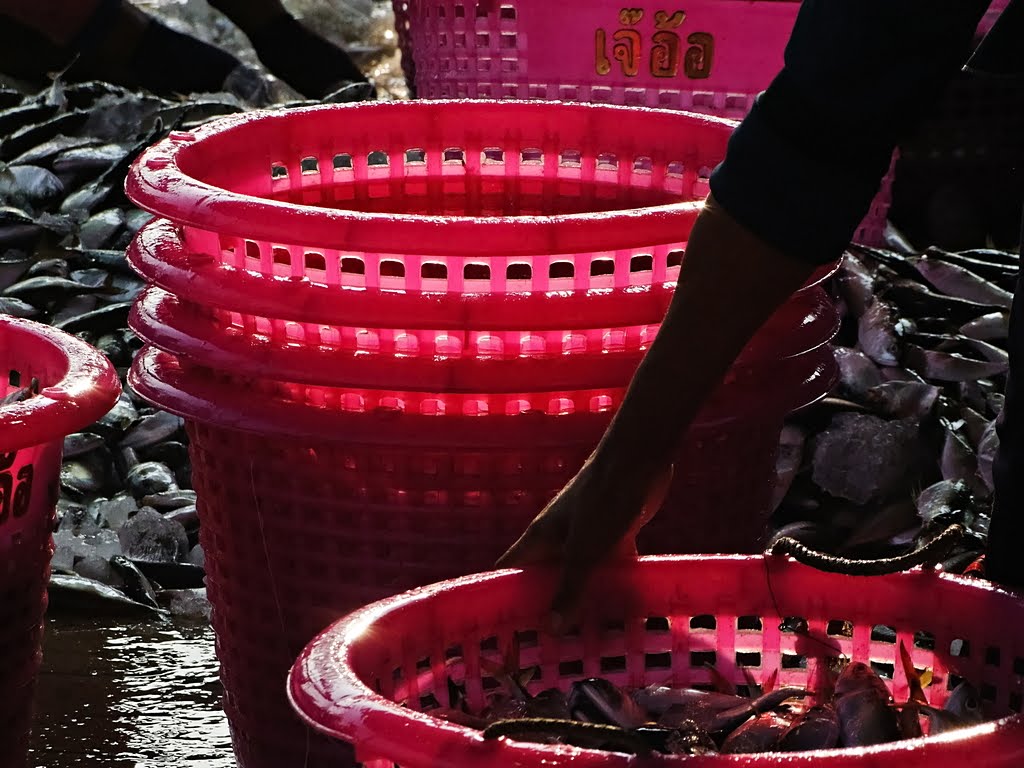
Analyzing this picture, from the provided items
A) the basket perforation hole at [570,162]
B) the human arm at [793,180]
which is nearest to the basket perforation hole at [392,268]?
the basket perforation hole at [570,162]

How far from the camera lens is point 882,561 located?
1816 millimetres

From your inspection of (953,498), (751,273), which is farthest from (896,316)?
(751,273)

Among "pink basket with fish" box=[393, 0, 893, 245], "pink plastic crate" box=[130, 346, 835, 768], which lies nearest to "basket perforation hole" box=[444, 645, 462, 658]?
"pink plastic crate" box=[130, 346, 835, 768]

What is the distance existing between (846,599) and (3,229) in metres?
4.19

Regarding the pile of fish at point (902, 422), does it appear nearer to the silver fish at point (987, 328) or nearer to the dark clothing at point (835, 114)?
the silver fish at point (987, 328)

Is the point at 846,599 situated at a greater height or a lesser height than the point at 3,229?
greater

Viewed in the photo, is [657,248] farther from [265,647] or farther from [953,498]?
[953,498]

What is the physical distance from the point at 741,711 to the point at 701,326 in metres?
0.54

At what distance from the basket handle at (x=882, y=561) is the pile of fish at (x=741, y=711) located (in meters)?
0.12

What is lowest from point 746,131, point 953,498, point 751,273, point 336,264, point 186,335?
point 953,498

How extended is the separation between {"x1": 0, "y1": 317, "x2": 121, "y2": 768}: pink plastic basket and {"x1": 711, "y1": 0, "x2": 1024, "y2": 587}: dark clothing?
3.65ft

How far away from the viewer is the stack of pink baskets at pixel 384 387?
201 centimetres

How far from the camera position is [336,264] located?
2.06 meters

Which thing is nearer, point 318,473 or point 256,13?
point 318,473
